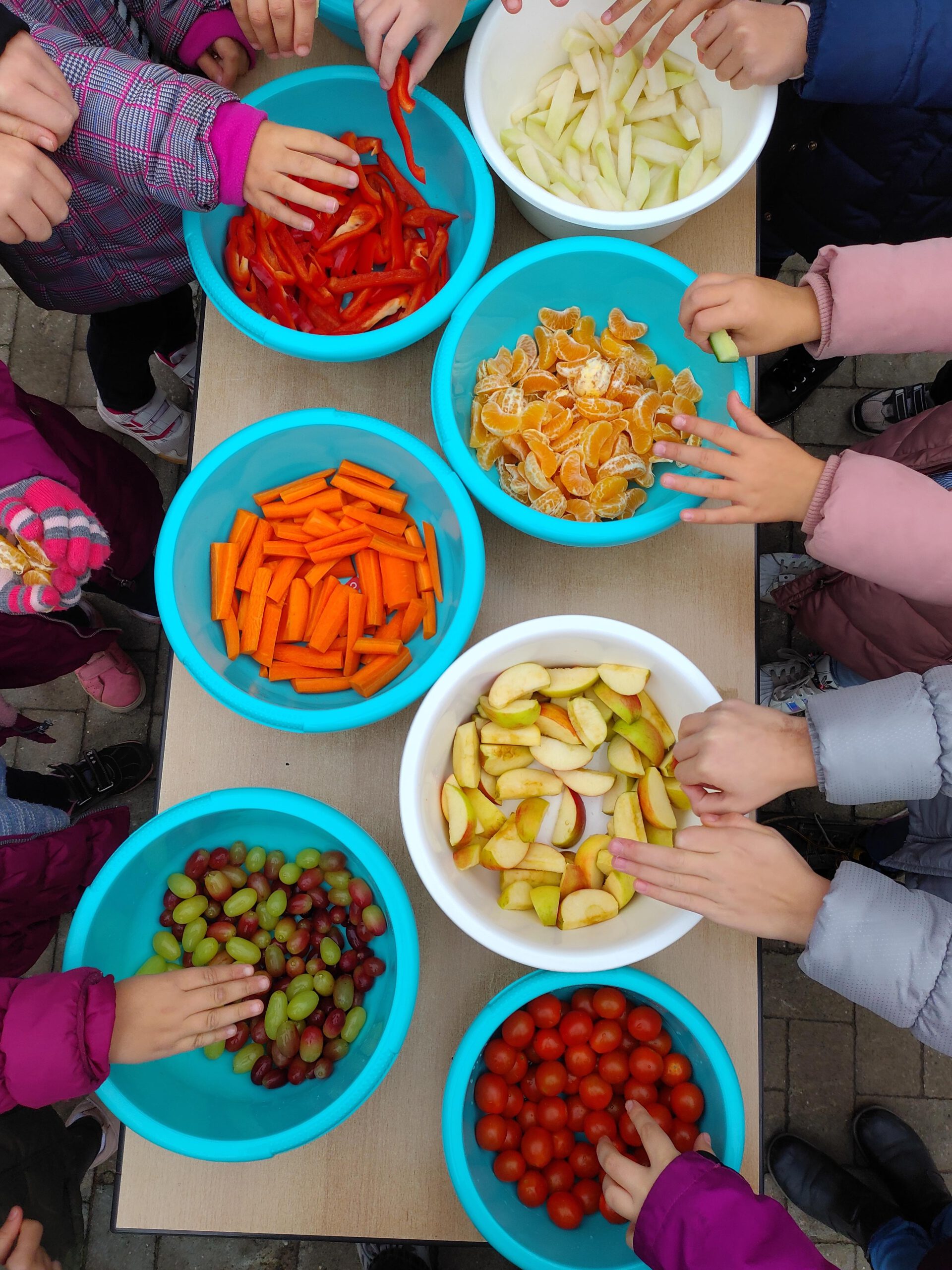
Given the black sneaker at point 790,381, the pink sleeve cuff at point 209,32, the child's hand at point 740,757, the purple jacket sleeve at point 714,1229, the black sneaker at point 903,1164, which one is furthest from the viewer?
the black sneaker at point 790,381

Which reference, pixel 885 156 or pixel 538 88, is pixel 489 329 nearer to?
pixel 538 88

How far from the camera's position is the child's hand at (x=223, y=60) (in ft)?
4.59

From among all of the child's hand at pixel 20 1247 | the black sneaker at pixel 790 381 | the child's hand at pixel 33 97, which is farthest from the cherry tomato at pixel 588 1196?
the black sneaker at pixel 790 381

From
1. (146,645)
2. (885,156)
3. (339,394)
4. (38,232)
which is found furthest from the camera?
(146,645)

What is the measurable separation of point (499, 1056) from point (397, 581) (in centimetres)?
72

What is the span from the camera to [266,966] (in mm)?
1260

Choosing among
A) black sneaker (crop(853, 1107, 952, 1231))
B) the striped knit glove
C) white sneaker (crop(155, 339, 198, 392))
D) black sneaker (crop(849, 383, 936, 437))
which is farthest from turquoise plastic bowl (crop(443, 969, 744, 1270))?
black sneaker (crop(849, 383, 936, 437))

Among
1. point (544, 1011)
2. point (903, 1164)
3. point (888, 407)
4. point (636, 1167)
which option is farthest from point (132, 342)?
point (903, 1164)

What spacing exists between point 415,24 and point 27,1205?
1.94m

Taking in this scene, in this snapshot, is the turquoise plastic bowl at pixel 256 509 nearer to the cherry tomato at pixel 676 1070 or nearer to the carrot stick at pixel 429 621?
the carrot stick at pixel 429 621

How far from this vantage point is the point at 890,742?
1.13 metres

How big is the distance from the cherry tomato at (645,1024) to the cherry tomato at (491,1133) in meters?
0.12

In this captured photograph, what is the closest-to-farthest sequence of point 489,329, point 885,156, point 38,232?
1. point 38,232
2. point 489,329
3. point 885,156

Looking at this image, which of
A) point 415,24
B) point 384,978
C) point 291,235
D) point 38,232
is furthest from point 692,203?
point 384,978
